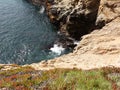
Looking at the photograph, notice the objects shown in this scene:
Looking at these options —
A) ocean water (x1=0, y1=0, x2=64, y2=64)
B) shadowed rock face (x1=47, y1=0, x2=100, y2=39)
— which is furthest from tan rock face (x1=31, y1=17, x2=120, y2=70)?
ocean water (x1=0, y1=0, x2=64, y2=64)

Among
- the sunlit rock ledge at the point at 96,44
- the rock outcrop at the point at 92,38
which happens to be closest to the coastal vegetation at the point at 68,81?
the sunlit rock ledge at the point at 96,44

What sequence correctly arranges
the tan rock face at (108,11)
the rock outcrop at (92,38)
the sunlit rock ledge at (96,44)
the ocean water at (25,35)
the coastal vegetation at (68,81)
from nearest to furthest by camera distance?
the coastal vegetation at (68,81)
the sunlit rock ledge at (96,44)
the rock outcrop at (92,38)
the tan rock face at (108,11)
the ocean water at (25,35)

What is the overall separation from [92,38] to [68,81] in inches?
923

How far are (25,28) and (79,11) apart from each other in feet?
59.7

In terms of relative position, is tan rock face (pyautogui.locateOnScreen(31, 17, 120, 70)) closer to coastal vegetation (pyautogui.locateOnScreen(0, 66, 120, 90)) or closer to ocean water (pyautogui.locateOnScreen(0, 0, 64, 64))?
coastal vegetation (pyautogui.locateOnScreen(0, 66, 120, 90))

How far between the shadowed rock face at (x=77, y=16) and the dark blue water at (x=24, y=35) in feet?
14.1

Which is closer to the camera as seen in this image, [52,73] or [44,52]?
[52,73]

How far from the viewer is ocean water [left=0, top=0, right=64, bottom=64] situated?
56.9m

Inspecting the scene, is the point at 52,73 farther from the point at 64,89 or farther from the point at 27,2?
the point at 27,2

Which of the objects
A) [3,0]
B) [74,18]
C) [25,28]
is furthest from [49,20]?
[3,0]

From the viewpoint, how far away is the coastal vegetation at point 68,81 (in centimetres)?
1900

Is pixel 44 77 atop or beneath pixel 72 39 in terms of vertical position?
atop

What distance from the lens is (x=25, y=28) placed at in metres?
72.4

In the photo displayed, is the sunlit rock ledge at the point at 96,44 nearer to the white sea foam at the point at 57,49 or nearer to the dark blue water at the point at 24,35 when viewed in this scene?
the white sea foam at the point at 57,49
